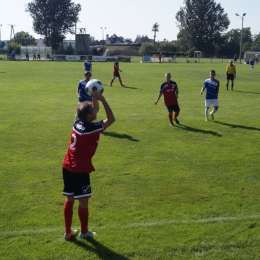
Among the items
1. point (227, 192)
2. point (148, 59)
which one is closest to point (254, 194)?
point (227, 192)

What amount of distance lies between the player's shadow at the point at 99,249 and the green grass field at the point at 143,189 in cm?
1

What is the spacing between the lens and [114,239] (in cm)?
545

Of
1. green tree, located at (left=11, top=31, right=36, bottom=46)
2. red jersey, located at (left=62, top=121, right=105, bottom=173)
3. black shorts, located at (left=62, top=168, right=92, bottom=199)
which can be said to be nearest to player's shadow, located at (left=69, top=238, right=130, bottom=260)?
black shorts, located at (left=62, top=168, right=92, bottom=199)

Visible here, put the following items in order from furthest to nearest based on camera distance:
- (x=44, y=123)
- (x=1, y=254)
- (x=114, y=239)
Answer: (x=44, y=123) < (x=114, y=239) < (x=1, y=254)

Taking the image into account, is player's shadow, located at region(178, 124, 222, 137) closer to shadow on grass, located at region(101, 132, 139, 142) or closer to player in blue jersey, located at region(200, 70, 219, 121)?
player in blue jersey, located at region(200, 70, 219, 121)

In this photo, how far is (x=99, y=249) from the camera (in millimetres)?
5215

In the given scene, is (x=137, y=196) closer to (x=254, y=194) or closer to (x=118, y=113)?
(x=254, y=194)

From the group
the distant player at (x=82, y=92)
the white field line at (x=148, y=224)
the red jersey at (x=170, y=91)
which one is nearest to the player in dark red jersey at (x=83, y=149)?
the white field line at (x=148, y=224)

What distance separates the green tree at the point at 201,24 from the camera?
108 m

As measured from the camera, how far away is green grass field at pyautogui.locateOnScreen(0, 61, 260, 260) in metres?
5.28

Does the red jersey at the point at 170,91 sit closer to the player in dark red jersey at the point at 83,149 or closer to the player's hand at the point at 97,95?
the player in dark red jersey at the point at 83,149

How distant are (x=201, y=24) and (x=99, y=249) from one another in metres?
111

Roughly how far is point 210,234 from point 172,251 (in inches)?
30.2

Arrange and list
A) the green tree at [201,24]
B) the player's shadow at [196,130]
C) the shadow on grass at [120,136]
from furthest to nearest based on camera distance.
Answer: the green tree at [201,24]
the player's shadow at [196,130]
the shadow on grass at [120,136]
